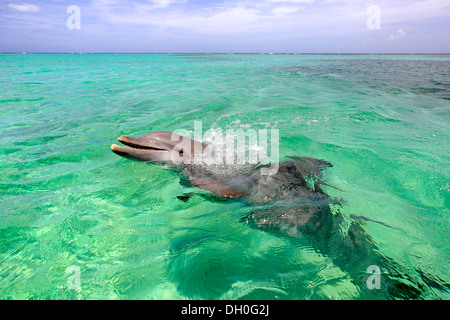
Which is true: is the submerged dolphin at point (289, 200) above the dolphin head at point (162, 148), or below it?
below

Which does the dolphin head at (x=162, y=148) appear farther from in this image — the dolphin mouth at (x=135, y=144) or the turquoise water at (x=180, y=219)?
the turquoise water at (x=180, y=219)

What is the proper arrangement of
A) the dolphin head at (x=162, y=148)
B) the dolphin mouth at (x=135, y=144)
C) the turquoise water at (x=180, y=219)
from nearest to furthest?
the turquoise water at (x=180, y=219), the dolphin mouth at (x=135, y=144), the dolphin head at (x=162, y=148)

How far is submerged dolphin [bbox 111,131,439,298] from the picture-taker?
2.88 metres

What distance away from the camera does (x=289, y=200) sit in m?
3.84

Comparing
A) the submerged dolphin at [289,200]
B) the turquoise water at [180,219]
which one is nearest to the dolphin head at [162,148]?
the submerged dolphin at [289,200]

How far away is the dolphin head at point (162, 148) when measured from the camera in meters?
4.34

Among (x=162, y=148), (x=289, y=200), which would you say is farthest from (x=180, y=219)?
(x=289, y=200)

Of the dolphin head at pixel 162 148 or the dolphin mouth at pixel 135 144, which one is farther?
the dolphin head at pixel 162 148

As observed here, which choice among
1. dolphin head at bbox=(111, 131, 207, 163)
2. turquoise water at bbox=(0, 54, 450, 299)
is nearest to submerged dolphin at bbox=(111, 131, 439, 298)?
dolphin head at bbox=(111, 131, 207, 163)

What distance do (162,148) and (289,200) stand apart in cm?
251

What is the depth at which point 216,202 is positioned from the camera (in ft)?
13.4

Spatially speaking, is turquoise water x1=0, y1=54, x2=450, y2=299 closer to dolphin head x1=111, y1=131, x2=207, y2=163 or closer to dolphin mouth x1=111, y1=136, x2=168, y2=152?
dolphin head x1=111, y1=131, x2=207, y2=163
